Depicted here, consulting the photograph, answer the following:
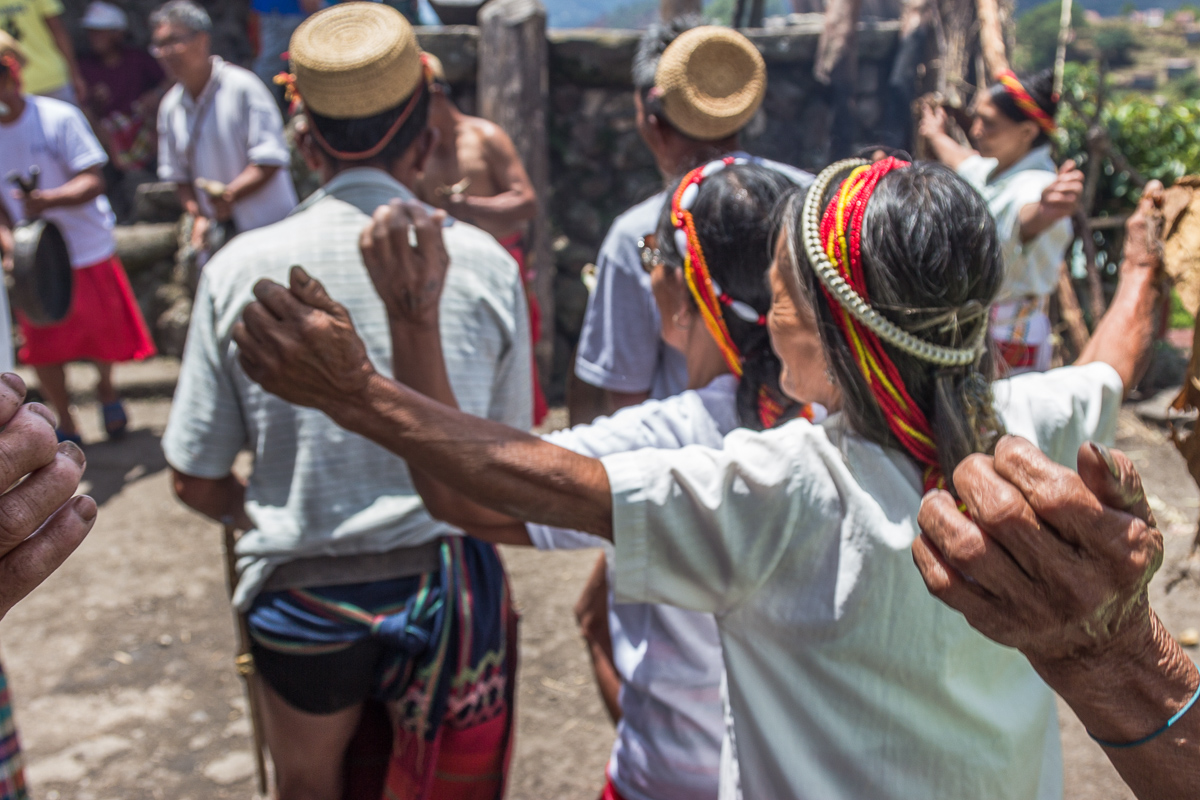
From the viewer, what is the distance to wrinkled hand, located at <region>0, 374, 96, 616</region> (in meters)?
0.81

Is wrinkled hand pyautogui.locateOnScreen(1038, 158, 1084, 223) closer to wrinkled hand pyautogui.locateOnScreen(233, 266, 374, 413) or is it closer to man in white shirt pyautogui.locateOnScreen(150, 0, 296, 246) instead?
wrinkled hand pyautogui.locateOnScreen(233, 266, 374, 413)

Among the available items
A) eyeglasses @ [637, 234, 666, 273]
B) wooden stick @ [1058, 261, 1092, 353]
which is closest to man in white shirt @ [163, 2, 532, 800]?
eyeglasses @ [637, 234, 666, 273]

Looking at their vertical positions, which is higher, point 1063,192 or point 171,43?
point 171,43

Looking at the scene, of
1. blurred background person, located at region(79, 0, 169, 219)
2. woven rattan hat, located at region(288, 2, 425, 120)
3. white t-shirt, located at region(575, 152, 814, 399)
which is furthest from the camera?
blurred background person, located at region(79, 0, 169, 219)

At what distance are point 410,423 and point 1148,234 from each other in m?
1.41

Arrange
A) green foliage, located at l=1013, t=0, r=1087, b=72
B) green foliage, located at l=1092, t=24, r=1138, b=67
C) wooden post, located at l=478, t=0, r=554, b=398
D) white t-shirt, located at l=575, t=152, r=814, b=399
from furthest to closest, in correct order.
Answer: green foliage, located at l=1092, t=24, r=1138, b=67 < green foliage, located at l=1013, t=0, r=1087, b=72 < wooden post, located at l=478, t=0, r=554, b=398 < white t-shirt, located at l=575, t=152, r=814, b=399

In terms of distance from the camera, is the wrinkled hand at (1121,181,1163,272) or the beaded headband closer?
the beaded headband

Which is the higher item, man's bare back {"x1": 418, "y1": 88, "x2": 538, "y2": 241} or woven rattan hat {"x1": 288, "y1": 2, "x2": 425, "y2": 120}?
woven rattan hat {"x1": 288, "y1": 2, "x2": 425, "y2": 120}

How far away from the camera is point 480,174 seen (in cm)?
432

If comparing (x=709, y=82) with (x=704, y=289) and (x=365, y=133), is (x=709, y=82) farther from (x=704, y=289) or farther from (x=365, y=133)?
(x=704, y=289)

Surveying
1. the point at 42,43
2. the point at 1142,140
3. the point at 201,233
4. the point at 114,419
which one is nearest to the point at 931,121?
the point at 1142,140

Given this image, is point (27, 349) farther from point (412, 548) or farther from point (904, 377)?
point (904, 377)

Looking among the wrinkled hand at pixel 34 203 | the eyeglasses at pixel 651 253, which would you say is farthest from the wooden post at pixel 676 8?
the eyeglasses at pixel 651 253

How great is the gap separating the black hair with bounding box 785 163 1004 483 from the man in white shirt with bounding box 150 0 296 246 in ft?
13.0
